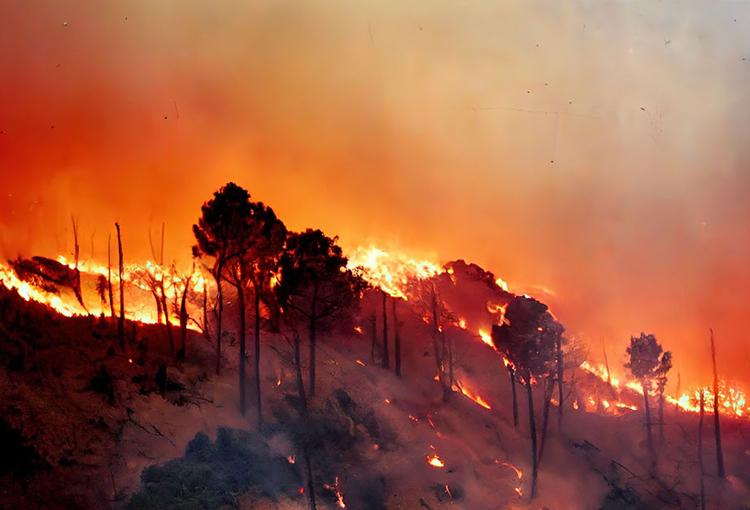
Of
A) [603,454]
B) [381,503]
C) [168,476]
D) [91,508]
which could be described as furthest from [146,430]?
[603,454]

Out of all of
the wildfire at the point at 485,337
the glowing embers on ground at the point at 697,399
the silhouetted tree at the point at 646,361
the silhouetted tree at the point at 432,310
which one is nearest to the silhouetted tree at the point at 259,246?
the silhouetted tree at the point at 432,310

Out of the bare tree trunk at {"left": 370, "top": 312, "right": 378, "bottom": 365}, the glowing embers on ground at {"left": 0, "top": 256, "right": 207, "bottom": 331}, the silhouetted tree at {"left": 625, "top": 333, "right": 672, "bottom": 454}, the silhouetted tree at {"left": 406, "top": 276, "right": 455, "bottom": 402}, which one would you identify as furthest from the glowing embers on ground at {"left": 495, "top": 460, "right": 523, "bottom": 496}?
the glowing embers on ground at {"left": 0, "top": 256, "right": 207, "bottom": 331}

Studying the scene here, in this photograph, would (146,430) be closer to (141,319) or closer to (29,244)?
(141,319)

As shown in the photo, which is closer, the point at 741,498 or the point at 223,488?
the point at 223,488

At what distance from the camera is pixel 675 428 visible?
2699 inches

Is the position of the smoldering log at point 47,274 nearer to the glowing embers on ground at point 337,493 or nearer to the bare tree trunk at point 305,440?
the bare tree trunk at point 305,440

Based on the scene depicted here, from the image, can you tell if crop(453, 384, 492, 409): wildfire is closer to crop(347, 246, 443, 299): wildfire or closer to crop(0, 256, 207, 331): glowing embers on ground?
crop(347, 246, 443, 299): wildfire

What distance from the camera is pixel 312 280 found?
159 feet

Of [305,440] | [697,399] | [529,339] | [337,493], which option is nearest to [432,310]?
[529,339]

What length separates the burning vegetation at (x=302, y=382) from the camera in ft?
128

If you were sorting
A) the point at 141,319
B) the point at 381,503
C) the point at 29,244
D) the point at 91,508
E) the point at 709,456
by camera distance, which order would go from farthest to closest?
the point at 709,456 → the point at 29,244 → the point at 141,319 → the point at 381,503 → the point at 91,508

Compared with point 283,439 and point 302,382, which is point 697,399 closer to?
point 302,382

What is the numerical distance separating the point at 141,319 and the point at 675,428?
65213mm

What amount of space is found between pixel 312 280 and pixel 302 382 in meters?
9.16
